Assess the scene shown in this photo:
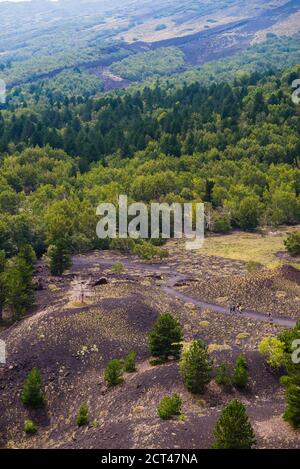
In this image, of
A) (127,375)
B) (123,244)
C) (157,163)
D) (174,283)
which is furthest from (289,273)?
(157,163)

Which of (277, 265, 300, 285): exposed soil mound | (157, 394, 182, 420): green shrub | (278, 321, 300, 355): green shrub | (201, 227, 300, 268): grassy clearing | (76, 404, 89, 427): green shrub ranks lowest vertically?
(201, 227, 300, 268): grassy clearing

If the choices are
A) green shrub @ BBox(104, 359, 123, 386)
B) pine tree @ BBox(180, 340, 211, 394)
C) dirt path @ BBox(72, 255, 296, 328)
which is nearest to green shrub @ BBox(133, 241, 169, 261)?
dirt path @ BBox(72, 255, 296, 328)

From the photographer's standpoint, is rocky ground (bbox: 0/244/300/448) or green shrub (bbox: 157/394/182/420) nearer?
rocky ground (bbox: 0/244/300/448)

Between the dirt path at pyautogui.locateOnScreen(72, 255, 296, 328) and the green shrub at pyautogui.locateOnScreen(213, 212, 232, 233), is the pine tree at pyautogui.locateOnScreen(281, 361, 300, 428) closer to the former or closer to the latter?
the dirt path at pyautogui.locateOnScreen(72, 255, 296, 328)

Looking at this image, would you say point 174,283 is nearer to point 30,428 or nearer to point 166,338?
point 166,338

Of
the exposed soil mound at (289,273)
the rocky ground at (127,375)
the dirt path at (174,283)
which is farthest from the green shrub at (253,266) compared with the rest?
the dirt path at (174,283)

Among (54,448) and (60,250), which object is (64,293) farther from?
(54,448)
